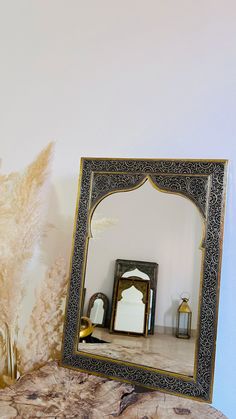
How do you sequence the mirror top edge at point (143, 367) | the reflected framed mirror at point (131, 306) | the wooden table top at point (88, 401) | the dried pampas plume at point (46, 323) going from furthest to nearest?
the dried pampas plume at point (46, 323)
the reflected framed mirror at point (131, 306)
the mirror top edge at point (143, 367)
the wooden table top at point (88, 401)

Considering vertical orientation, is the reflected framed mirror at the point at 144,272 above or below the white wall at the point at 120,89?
below

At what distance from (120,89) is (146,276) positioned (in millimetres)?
723

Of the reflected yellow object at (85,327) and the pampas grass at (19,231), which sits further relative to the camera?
the pampas grass at (19,231)

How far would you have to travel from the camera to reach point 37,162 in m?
1.51

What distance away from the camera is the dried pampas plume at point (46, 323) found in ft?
4.50

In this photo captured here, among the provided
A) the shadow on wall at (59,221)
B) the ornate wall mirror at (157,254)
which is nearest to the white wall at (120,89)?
the shadow on wall at (59,221)

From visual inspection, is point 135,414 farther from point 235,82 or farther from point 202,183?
point 235,82

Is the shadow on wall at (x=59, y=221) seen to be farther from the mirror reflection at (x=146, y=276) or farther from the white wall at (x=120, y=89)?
the mirror reflection at (x=146, y=276)

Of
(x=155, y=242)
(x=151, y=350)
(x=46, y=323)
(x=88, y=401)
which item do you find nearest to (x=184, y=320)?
(x=151, y=350)

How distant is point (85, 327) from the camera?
1178mm

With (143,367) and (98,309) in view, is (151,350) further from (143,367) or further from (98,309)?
(98,309)

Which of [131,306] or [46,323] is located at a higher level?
[131,306]

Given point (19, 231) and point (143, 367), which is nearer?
point (143, 367)

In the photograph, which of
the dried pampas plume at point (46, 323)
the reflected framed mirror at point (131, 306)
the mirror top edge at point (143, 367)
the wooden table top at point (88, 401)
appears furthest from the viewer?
the dried pampas plume at point (46, 323)
